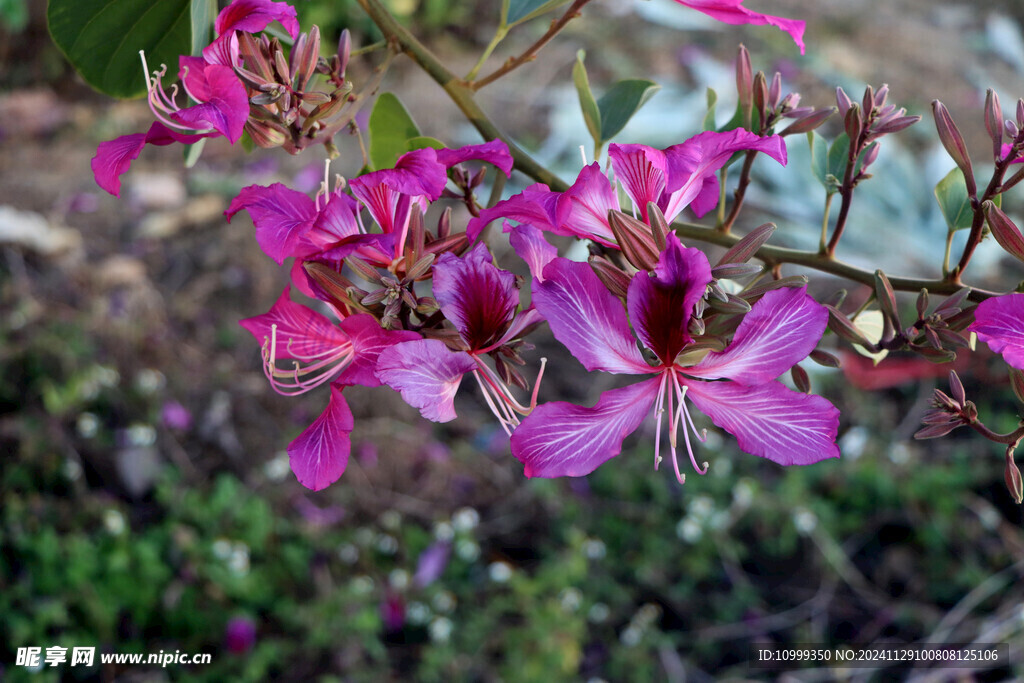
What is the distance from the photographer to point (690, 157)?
1.85 feet

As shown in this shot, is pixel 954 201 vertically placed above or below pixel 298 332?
above

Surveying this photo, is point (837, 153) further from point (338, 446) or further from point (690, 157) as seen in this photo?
point (338, 446)

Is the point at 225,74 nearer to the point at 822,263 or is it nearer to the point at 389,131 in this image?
the point at 389,131

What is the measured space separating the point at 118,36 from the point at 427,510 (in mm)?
1505

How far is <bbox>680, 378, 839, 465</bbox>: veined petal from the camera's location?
1.76ft

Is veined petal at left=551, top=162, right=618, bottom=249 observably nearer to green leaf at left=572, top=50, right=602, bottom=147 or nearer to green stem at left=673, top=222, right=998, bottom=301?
green stem at left=673, top=222, right=998, bottom=301

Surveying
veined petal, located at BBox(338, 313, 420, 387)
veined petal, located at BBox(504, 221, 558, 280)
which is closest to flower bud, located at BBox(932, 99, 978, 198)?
veined petal, located at BBox(504, 221, 558, 280)

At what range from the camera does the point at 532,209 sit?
0.53 metres

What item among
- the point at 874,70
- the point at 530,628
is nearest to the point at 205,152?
the point at 530,628

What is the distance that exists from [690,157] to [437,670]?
59.0 inches

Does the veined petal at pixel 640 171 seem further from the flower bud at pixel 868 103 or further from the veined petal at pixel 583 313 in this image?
the flower bud at pixel 868 103

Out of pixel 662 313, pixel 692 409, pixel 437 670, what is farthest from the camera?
pixel 692 409

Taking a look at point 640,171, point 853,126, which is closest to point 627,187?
point 640,171

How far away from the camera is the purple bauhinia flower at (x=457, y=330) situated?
0.53 metres
